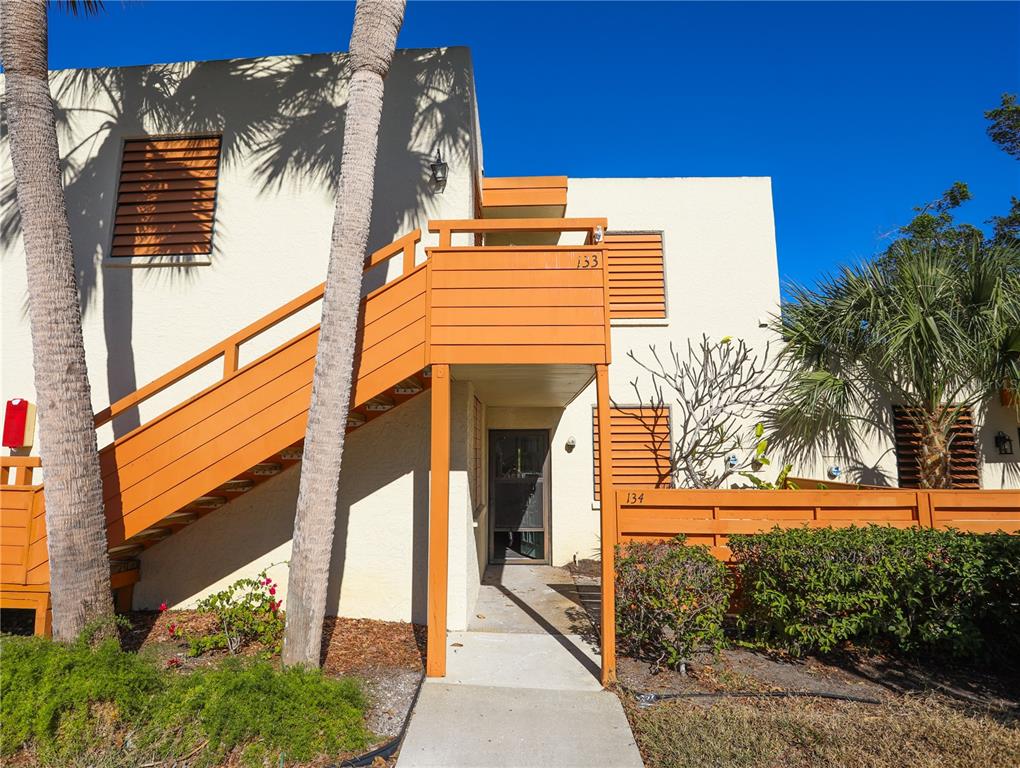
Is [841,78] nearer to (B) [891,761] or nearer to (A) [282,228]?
(A) [282,228]

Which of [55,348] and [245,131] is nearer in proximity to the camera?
[55,348]

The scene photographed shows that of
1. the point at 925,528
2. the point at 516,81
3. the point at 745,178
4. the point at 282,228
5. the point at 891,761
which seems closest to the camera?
the point at 891,761

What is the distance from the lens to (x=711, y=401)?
9.19m

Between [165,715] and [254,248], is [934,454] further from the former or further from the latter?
[254,248]

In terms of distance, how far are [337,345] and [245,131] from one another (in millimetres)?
4278

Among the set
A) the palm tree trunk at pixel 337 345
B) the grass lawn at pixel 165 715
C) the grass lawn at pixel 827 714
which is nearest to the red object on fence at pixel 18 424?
the grass lawn at pixel 165 715

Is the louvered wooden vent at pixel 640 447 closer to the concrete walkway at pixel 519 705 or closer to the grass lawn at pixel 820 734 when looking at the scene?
the concrete walkway at pixel 519 705

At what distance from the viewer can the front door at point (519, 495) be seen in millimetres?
9008

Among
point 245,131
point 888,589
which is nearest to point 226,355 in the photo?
point 245,131

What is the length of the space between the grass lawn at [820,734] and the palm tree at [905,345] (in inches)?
190

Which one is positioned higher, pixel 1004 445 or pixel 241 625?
pixel 1004 445

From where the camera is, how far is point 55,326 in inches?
177

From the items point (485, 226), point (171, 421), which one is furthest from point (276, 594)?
point (485, 226)

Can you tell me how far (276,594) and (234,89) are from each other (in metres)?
6.20
